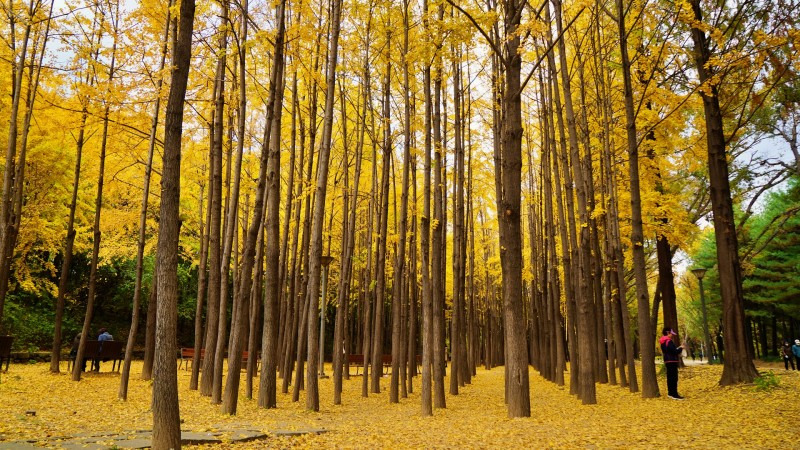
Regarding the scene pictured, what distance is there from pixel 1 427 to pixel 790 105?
17075 mm

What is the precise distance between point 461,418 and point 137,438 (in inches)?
213

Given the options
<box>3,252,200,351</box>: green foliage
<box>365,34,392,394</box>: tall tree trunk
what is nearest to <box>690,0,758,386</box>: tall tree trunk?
<box>365,34,392,394</box>: tall tree trunk

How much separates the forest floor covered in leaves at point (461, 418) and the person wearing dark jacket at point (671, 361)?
0.27 meters

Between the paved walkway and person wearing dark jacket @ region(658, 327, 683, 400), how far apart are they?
7.64 m

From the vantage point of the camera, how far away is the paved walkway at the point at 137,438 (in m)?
5.20

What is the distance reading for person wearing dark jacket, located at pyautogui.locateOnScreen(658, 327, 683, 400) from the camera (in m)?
10.7

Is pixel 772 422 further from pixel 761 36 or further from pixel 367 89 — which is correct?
pixel 367 89

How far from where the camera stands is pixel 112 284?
2892 centimetres

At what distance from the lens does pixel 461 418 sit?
9188mm

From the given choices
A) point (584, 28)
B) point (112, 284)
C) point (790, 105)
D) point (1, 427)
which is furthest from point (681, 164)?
point (112, 284)

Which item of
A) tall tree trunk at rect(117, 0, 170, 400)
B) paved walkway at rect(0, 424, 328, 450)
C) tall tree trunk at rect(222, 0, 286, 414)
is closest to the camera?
paved walkway at rect(0, 424, 328, 450)

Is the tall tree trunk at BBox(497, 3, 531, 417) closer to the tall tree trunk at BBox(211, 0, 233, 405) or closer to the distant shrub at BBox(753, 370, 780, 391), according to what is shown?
the tall tree trunk at BBox(211, 0, 233, 405)

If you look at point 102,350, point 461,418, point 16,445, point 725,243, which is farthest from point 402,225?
point 102,350

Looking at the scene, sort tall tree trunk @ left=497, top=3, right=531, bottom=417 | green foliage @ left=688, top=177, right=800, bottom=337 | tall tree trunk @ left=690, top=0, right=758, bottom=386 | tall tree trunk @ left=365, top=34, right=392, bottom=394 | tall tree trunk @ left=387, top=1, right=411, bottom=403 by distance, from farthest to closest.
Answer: green foliage @ left=688, top=177, right=800, bottom=337 → tall tree trunk @ left=365, top=34, right=392, bottom=394 → tall tree trunk @ left=690, top=0, right=758, bottom=386 → tall tree trunk @ left=387, top=1, right=411, bottom=403 → tall tree trunk @ left=497, top=3, right=531, bottom=417
